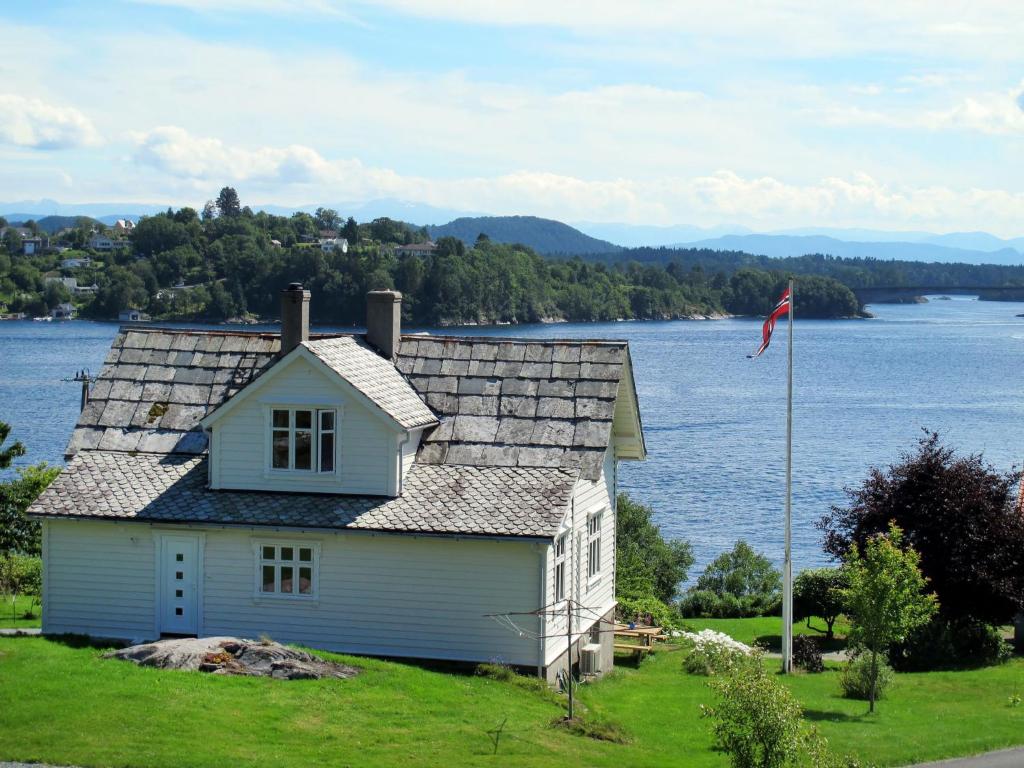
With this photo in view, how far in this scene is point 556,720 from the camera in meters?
21.7

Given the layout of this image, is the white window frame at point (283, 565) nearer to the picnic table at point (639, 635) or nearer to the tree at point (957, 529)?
the picnic table at point (639, 635)

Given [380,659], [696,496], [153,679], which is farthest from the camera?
[696,496]

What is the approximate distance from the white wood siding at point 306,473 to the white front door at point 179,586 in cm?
148

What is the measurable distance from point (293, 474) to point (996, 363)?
166m

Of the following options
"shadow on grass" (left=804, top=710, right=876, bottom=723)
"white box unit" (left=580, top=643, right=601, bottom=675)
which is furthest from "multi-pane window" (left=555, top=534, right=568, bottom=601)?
"shadow on grass" (left=804, top=710, right=876, bottom=723)

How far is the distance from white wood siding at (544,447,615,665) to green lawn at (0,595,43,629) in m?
12.0

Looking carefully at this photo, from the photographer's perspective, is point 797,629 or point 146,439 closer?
point 146,439

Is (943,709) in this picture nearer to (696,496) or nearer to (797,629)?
(797,629)

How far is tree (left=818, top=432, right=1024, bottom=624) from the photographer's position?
34.3 m

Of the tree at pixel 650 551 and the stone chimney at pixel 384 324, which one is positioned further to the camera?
the tree at pixel 650 551

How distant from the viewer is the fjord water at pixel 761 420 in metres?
69.0

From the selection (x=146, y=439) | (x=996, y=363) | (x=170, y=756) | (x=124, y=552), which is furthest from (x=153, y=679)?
(x=996, y=363)

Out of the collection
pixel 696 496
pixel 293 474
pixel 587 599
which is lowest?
pixel 696 496

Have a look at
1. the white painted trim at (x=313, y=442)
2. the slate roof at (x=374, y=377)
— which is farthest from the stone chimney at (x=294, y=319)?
the white painted trim at (x=313, y=442)
